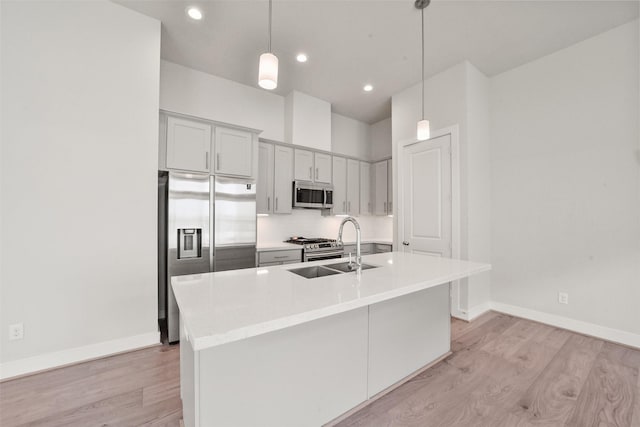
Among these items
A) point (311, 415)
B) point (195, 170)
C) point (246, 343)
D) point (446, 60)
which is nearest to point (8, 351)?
point (195, 170)

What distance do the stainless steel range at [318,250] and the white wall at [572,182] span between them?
216 centimetres

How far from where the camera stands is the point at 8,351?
2.04 meters

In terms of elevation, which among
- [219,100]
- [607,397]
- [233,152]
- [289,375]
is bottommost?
[607,397]

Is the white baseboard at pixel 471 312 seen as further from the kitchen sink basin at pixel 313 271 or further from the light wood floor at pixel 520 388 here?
the kitchen sink basin at pixel 313 271

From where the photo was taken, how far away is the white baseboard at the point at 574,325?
2.66m

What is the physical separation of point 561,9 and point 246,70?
3411 mm

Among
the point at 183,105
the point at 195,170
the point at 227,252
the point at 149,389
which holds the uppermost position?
the point at 183,105

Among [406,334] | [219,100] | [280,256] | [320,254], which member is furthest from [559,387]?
[219,100]

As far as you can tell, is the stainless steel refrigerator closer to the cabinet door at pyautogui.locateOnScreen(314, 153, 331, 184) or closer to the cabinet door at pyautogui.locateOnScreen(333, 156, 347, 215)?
the cabinet door at pyautogui.locateOnScreen(314, 153, 331, 184)

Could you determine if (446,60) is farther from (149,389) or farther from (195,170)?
(149,389)

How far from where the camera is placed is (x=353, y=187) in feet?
15.7

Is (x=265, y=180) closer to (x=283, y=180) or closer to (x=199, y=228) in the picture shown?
(x=283, y=180)

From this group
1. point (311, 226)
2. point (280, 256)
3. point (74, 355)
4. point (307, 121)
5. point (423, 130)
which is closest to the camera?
point (74, 355)

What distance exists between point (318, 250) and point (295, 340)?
2425 millimetres
